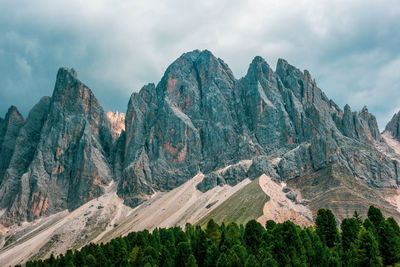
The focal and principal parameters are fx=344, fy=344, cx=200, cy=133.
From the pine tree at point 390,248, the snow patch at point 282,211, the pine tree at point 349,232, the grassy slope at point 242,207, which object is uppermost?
the grassy slope at point 242,207

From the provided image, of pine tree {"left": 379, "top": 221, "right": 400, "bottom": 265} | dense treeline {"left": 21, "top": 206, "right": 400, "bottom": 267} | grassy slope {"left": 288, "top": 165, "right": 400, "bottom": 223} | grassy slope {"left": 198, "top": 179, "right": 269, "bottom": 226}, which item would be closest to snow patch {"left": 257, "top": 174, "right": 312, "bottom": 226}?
grassy slope {"left": 198, "top": 179, "right": 269, "bottom": 226}

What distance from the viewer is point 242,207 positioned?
172m

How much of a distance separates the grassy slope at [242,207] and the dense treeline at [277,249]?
76006 mm

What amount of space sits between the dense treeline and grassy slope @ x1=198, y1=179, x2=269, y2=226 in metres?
76.0

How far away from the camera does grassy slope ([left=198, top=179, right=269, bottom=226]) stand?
160000mm

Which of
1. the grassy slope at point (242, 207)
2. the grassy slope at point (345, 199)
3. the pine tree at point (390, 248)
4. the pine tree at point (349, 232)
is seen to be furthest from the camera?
the grassy slope at point (345, 199)

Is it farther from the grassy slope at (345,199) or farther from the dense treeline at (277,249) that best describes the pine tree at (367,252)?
the grassy slope at (345,199)

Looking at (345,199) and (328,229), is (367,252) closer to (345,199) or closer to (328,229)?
(328,229)

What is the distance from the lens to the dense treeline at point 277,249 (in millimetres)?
59969

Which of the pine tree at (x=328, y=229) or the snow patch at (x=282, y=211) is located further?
the snow patch at (x=282, y=211)

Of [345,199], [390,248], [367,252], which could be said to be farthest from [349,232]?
[345,199]

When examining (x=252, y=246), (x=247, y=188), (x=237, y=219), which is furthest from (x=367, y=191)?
(x=252, y=246)

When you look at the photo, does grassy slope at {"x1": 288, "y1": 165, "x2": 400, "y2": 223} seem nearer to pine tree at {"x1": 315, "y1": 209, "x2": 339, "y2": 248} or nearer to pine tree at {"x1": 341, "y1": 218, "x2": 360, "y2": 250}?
pine tree at {"x1": 315, "y1": 209, "x2": 339, "y2": 248}

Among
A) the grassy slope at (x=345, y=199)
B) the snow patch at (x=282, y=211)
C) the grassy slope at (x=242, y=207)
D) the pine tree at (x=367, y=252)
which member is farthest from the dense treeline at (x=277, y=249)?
the grassy slope at (x=345, y=199)
